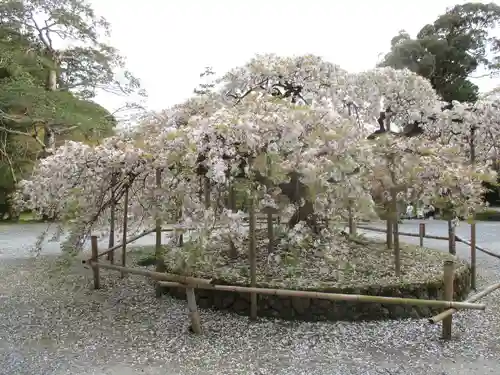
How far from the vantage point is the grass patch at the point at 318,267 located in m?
3.85

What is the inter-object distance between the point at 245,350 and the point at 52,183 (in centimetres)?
277

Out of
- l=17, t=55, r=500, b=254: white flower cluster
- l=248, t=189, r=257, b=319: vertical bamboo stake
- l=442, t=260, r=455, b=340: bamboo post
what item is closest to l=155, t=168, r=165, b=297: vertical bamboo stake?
l=17, t=55, r=500, b=254: white flower cluster

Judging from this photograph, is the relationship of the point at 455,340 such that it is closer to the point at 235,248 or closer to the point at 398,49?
the point at 235,248

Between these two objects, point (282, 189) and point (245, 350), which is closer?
point (245, 350)

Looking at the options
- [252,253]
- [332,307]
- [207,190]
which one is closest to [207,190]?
[207,190]

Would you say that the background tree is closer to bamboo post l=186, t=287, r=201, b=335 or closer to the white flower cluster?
the white flower cluster

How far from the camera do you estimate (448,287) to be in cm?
313

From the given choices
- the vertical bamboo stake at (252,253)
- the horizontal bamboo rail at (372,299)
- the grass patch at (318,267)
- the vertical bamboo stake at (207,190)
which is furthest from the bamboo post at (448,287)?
the vertical bamboo stake at (207,190)

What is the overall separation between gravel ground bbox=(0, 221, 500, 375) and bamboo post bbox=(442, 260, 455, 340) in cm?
7

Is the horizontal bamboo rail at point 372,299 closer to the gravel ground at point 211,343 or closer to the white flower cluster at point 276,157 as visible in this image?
the gravel ground at point 211,343

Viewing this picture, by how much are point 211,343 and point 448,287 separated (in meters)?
1.57

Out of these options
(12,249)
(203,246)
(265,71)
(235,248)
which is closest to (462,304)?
(203,246)

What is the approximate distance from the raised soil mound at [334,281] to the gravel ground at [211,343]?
4.2 inches

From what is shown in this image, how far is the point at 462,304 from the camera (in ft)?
9.41
